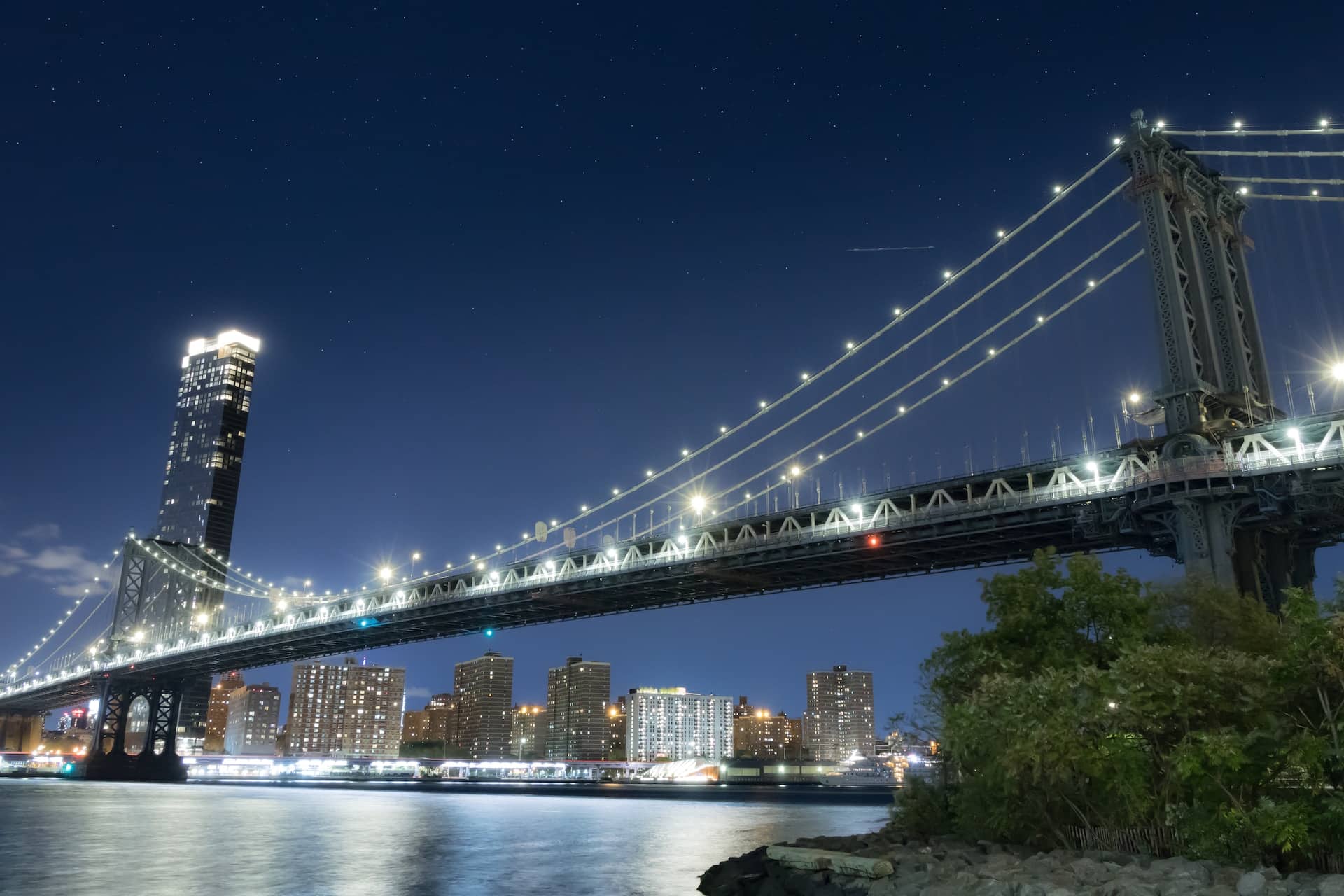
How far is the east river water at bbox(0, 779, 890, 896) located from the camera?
34.8 meters

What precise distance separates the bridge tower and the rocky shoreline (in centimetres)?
2265

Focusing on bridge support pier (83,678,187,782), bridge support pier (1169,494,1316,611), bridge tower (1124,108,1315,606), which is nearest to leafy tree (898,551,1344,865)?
bridge support pier (1169,494,1316,611)

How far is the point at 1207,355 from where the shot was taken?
49.3 meters

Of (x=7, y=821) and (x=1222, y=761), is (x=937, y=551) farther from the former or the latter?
(x=7, y=821)

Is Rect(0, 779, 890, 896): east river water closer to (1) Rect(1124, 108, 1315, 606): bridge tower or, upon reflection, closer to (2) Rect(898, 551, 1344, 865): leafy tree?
(2) Rect(898, 551, 1344, 865): leafy tree

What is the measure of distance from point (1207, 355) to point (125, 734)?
5271 inches

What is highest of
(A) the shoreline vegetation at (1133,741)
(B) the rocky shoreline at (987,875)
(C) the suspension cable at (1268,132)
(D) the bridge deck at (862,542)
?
(C) the suspension cable at (1268,132)

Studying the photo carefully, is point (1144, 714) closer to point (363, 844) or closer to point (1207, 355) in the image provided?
point (1207, 355)

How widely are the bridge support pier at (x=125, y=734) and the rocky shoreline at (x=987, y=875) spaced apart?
123m

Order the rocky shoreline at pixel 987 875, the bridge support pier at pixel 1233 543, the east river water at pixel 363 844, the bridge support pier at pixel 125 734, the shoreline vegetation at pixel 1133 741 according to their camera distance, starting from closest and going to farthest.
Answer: the rocky shoreline at pixel 987 875, the shoreline vegetation at pixel 1133 741, the east river water at pixel 363 844, the bridge support pier at pixel 1233 543, the bridge support pier at pixel 125 734

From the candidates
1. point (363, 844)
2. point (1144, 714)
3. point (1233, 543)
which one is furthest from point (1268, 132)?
point (363, 844)

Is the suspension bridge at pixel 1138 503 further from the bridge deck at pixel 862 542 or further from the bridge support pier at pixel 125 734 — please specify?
the bridge support pier at pixel 125 734

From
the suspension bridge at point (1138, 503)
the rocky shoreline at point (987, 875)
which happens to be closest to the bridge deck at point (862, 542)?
the suspension bridge at point (1138, 503)

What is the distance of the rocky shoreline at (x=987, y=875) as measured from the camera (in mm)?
18656
